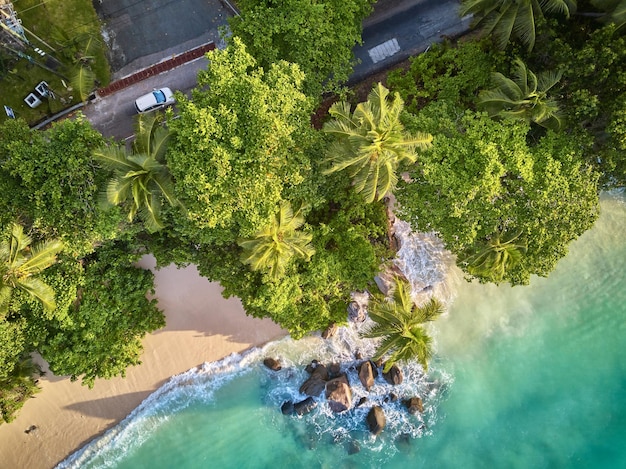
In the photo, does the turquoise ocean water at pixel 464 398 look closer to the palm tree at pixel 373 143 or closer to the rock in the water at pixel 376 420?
Answer: the rock in the water at pixel 376 420

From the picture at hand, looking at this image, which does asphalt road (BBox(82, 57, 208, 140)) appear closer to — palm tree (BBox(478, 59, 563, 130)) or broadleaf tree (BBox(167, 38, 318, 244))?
broadleaf tree (BBox(167, 38, 318, 244))

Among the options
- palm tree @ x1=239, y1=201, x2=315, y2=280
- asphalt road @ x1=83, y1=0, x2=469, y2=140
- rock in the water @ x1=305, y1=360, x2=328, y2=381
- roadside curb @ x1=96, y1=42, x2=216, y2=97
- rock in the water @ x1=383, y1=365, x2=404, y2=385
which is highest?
roadside curb @ x1=96, y1=42, x2=216, y2=97

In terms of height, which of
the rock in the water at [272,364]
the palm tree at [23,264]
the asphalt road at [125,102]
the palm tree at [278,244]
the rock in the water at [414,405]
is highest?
the asphalt road at [125,102]

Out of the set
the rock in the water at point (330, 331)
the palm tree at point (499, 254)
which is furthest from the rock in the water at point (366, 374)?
the palm tree at point (499, 254)

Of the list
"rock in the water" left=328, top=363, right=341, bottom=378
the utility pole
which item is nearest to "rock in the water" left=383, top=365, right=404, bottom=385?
"rock in the water" left=328, top=363, right=341, bottom=378

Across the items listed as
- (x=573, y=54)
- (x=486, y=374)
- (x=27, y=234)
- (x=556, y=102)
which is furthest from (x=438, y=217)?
(x=27, y=234)

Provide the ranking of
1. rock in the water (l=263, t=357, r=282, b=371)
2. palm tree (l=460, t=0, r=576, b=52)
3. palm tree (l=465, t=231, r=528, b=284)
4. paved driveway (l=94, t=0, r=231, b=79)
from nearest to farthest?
palm tree (l=460, t=0, r=576, b=52)
palm tree (l=465, t=231, r=528, b=284)
paved driveway (l=94, t=0, r=231, b=79)
rock in the water (l=263, t=357, r=282, b=371)

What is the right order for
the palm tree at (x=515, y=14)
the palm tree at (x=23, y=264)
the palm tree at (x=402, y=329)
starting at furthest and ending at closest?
1. the palm tree at (x=402, y=329)
2. the palm tree at (x=23, y=264)
3. the palm tree at (x=515, y=14)
